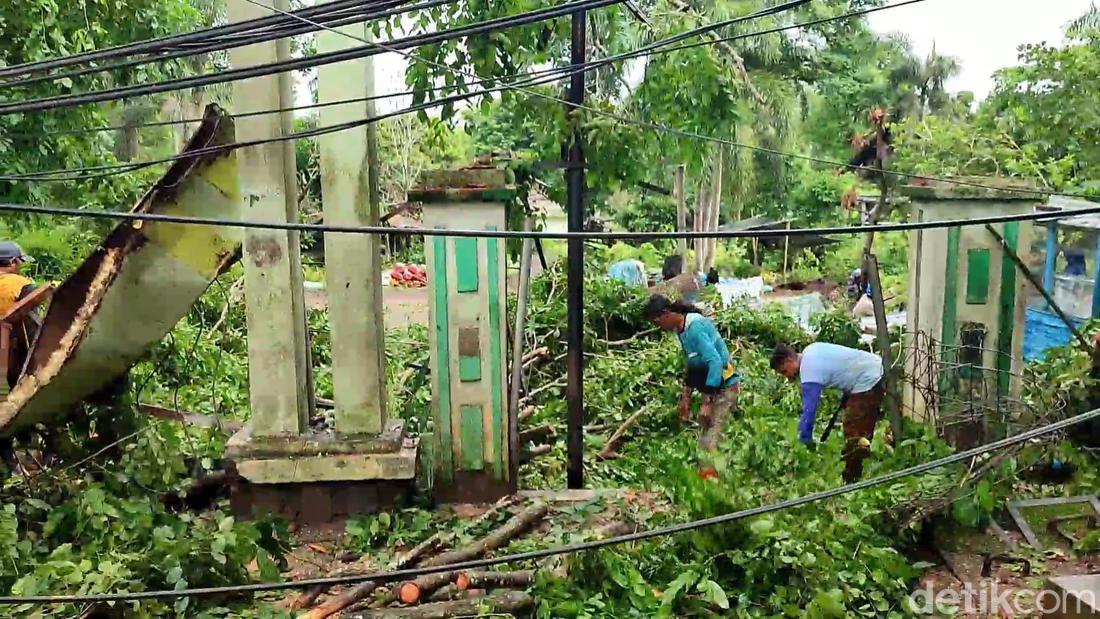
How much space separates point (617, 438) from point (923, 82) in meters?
23.3

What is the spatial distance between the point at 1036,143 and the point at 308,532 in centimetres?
1235

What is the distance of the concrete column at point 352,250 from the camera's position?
16.9 feet

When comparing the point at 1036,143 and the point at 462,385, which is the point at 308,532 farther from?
the point at 1036,143

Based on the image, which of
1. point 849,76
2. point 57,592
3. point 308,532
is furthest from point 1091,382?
point 849,76

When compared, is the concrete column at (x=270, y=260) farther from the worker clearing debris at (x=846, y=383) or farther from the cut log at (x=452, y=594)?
the worker clearing debris at (x=846, y=383)

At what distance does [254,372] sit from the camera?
529 centimetres

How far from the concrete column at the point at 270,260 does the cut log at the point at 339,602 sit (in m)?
→ 1.49

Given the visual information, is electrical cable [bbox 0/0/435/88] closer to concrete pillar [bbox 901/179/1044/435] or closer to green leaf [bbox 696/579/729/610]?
green leaf [bbox 696/579/729/610]

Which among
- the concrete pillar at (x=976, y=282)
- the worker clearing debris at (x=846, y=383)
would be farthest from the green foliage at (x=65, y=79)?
the concrete pillar at (x=976, y=282)

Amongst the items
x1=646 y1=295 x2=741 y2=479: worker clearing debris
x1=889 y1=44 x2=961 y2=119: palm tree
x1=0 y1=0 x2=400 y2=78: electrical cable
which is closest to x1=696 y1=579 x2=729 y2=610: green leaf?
x1=646 y1=295 x2=741 y2=479: worker clearing debris

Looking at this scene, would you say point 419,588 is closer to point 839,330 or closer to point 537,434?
point 537,434

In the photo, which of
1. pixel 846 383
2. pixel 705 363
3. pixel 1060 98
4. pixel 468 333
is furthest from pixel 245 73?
pixel 1060 98

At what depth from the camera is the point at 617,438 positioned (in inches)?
289

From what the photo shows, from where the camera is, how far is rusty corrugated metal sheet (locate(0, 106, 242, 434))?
4.67 m
